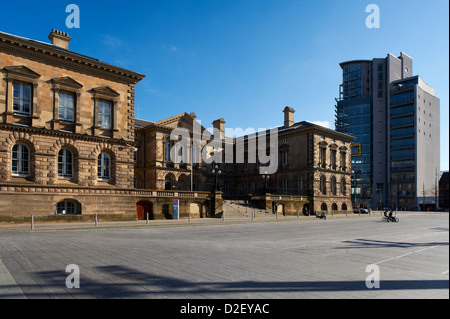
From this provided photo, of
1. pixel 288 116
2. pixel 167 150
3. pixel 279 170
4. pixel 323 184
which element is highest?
pixel 288 116

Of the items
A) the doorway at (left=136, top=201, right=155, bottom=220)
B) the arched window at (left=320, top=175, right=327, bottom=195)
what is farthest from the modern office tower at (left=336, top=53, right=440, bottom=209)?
the doorway at (left=136, top=201, right=155, bottom=220)

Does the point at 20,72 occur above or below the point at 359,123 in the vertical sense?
below

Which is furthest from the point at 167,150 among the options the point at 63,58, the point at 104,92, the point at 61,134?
the point at 63,58

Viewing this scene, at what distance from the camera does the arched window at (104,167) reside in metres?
31.5

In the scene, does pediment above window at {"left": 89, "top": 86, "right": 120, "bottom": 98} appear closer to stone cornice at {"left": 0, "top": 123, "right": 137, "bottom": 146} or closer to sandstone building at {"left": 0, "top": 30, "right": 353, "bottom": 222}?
sandstone building at {"left": 0, "top": 30, "right": 353, "bottom": 222}

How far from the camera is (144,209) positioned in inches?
1344

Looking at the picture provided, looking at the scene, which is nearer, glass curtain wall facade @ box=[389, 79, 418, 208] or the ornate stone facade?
the ornate stone facade

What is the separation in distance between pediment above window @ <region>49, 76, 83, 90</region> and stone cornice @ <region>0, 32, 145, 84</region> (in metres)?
1.20

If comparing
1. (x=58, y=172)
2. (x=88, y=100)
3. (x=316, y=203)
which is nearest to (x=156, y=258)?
(x=58, y=172)

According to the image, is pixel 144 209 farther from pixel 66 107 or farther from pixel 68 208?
pixel 66 107

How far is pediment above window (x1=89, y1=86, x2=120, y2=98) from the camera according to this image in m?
31.5

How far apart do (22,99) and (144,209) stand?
47.1ft

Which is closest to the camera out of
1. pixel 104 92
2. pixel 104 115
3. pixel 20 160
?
pixel 20 160

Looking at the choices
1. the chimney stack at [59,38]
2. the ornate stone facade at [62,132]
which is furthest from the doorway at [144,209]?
the chimney stack at [59,38]
